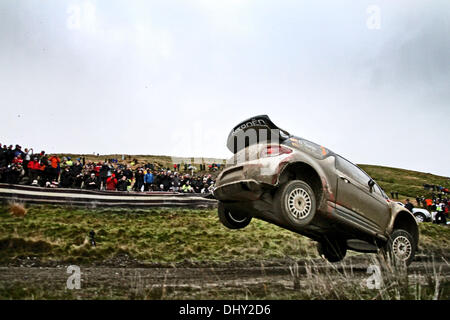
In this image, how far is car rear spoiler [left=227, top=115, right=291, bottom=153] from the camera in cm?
625

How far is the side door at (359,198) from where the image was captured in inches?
255

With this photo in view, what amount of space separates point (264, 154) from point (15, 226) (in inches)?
271

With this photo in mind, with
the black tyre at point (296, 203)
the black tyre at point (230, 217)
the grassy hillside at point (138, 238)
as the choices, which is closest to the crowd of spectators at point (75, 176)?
the grassy hillside at point (138, 238)

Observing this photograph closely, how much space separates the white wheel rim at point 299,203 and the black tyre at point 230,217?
4.83 ft

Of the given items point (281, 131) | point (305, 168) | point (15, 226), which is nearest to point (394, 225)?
point (305, 168)

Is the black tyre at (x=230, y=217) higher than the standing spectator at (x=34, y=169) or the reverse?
the reverse

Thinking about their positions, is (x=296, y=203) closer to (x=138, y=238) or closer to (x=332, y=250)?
(x=332, y=250)

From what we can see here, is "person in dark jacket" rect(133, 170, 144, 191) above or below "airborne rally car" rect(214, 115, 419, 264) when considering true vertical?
above

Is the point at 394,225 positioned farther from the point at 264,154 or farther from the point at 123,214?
the point at 123,214

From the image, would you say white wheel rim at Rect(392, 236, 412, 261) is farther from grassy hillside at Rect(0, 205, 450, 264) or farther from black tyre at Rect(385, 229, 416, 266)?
grassy hillside at Rect(0, 205, 450, 264)

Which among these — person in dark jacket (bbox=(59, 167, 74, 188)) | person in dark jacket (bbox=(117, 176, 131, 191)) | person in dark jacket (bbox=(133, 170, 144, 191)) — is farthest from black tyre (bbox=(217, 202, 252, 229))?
person in dark jacket (bbox=(133, 170, 144, 191))

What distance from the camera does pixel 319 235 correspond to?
691 cm

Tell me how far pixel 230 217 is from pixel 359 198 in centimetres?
233

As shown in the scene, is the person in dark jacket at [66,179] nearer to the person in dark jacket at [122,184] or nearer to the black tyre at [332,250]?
the person in dark jacket at [122,184]
